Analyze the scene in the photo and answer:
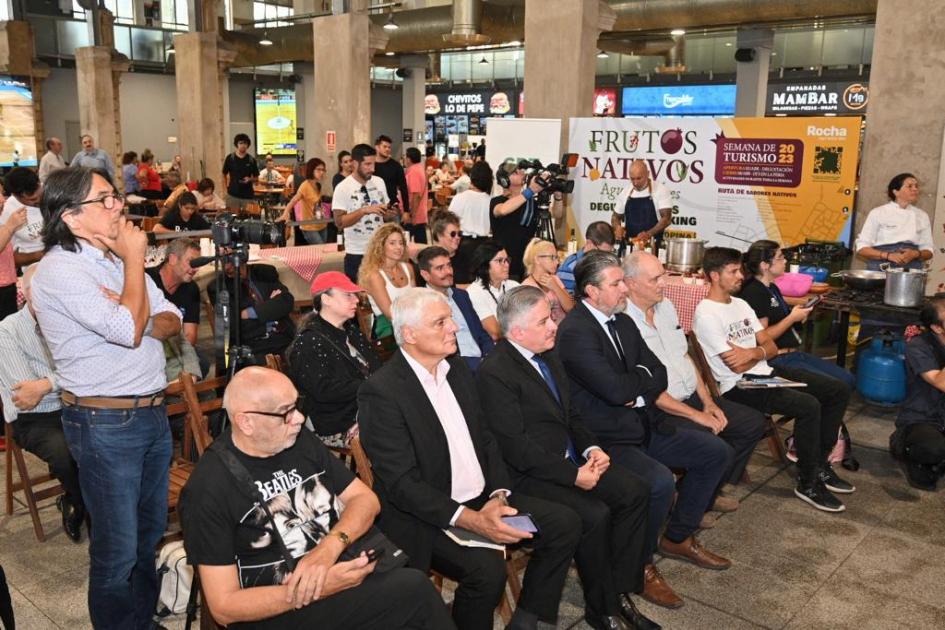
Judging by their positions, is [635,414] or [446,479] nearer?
[446,479]

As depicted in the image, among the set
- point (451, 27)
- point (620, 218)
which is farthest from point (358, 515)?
point (451, 27)

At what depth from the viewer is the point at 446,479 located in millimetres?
2959

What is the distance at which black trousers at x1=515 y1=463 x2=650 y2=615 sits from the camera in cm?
321

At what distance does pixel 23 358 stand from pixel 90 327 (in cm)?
168

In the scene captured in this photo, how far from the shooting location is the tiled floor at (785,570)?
11.2 ft

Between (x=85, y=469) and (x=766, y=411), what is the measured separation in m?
3.44

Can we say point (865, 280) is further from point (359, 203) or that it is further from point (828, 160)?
point (359, 203)

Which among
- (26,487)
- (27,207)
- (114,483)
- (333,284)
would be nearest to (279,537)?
(114,483)

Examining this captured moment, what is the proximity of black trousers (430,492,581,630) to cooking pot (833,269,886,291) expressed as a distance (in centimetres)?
416

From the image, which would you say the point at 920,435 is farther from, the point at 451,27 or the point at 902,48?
the point at 451,27

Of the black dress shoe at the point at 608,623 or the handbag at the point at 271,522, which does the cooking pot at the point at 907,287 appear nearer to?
the black dress shoe at the point at 608,623

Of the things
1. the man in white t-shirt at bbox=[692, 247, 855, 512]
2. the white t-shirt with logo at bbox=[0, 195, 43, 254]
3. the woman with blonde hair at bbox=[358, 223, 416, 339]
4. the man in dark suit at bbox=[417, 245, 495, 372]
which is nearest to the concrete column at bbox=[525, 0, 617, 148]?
the woman with blonde hair at bbox=[358, 223, 416, 339]

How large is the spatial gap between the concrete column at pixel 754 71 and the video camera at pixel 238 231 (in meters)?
11.8

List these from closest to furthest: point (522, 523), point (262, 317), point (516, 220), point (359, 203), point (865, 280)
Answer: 1. point (522, 523)
2. point (262, 317)
3. point (865, 280)
4. point (359, 203)
5. point (516, 220)
